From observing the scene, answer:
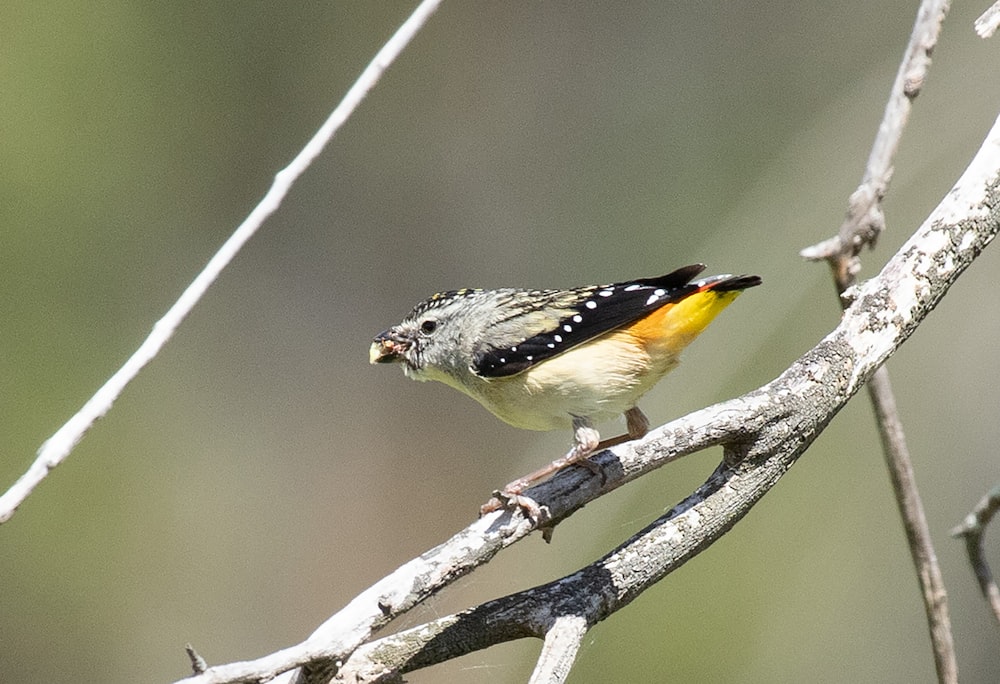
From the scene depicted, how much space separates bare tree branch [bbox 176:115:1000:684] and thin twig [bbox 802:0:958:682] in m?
0.31

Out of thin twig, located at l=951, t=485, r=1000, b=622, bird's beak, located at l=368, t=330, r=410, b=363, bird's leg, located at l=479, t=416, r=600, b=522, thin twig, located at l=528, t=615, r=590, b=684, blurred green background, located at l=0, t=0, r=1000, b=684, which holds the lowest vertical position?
thin twig, located at l=528, t=615, r=590, b=684

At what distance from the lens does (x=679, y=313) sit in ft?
13.7

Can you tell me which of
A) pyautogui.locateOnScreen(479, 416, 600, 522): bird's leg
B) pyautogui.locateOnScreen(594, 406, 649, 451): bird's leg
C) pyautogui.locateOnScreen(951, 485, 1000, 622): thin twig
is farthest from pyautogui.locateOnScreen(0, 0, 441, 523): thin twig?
pyautogui.locateOnScreen(951, 485, 1000, 622): thin twig

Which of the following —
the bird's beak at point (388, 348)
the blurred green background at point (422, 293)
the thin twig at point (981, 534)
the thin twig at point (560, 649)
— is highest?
the blurred green background at point (422, 293)

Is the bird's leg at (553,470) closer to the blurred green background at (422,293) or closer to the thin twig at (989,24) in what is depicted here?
the thin twig at (989,24)

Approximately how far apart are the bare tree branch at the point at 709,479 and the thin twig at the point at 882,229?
0.31 m

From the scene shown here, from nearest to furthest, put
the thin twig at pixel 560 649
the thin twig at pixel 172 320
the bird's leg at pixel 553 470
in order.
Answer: the thin twig at pixel 172 320, the thin twig at pixel 560 649, the bird's leg at pixel 553 470

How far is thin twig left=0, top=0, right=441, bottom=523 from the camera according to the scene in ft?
7.22

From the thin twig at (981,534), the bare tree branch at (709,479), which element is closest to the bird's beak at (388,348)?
the bare tree branch at (709,479)

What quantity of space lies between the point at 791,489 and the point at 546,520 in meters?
5.81

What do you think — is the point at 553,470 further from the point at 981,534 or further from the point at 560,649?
the point at 981,534

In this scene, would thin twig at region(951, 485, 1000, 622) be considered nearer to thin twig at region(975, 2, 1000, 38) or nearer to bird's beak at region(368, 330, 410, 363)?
thin twig at region(975, 2, 1000, 38)

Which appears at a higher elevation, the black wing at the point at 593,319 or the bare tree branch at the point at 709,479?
the black wing at the point at 593,319

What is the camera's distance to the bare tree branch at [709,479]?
9.24ft
